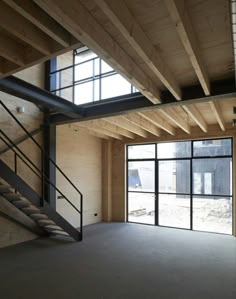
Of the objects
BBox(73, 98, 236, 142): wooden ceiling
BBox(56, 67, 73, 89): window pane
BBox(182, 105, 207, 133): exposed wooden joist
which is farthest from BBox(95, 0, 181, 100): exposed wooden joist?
BBox(56, 67, 73, 89): window pane

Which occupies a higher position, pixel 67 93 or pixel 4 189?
pixel 67 93

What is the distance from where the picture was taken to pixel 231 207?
19.3ft

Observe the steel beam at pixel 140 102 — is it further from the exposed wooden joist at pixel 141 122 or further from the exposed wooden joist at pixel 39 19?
the exposed wooden joist at pixel 39 19

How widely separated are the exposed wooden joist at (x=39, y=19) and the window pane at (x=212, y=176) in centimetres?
511

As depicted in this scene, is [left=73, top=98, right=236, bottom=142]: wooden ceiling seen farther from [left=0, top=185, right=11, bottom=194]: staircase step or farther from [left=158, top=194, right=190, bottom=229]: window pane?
[left=0, top=185, right=11, bottom=194]: staircase step

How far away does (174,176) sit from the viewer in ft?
21.9

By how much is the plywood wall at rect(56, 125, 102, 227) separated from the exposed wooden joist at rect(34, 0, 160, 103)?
365 centimetres

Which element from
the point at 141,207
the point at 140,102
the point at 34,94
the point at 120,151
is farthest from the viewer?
the point at 120,151

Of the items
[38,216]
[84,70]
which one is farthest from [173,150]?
[38,216]

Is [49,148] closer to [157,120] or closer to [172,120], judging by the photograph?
[157,120]

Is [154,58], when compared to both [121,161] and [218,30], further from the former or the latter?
[121,161]

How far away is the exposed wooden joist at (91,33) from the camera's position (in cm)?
181

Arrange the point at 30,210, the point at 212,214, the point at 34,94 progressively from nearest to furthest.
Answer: the point at 34,94, the point at 30,210, the point at 212,214

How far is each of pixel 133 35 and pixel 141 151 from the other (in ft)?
17.6
